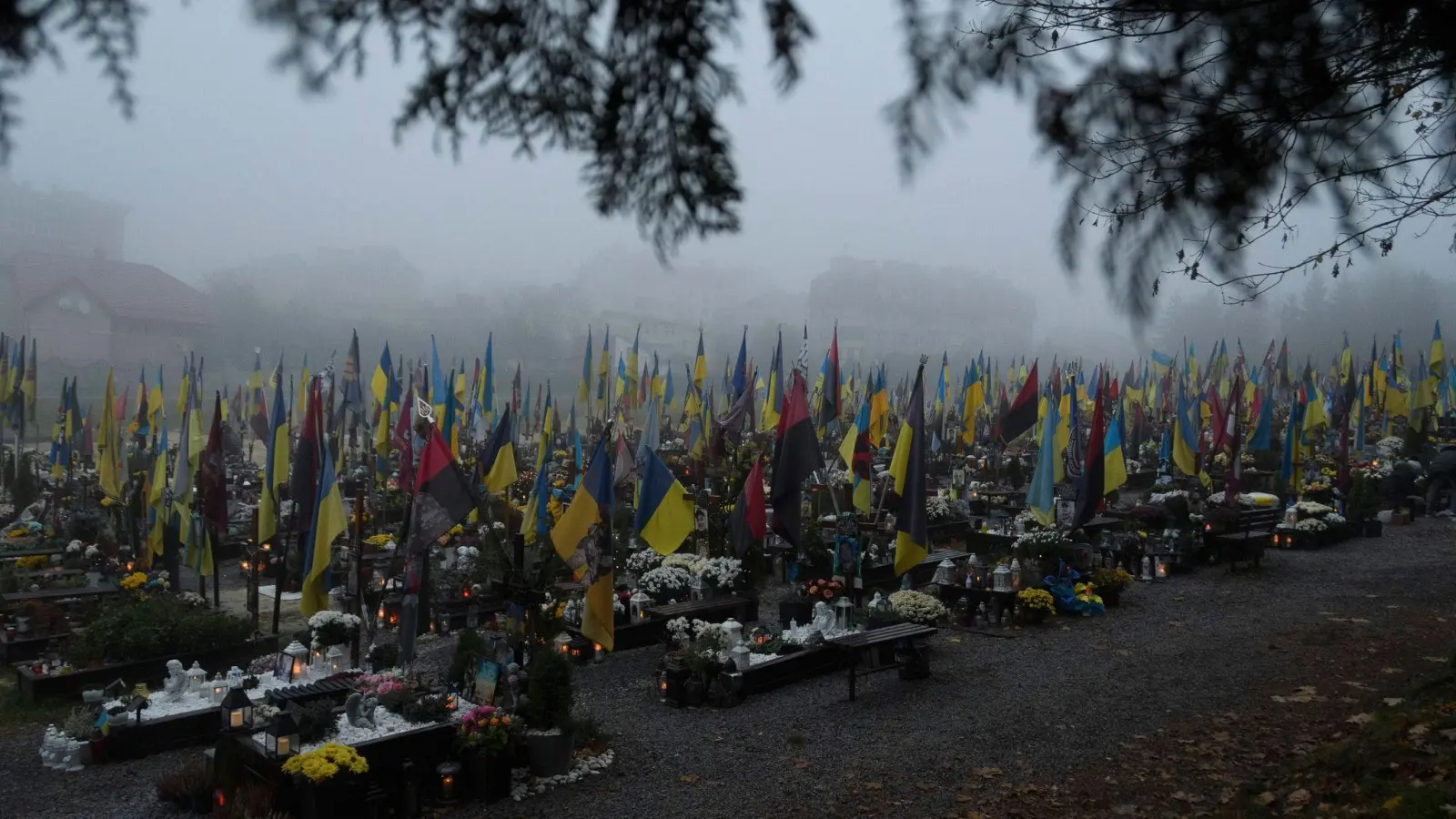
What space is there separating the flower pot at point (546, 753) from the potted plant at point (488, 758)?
285 mm

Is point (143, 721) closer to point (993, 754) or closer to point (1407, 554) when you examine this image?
point (993, 754)

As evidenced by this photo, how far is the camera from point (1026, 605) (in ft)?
48.5

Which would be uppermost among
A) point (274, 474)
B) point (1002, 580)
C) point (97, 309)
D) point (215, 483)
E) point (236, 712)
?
point (97, 309)

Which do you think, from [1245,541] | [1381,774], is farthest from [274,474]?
[1245,541]

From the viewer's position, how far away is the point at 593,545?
10266 millimetres

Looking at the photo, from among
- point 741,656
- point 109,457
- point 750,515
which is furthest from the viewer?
point 109,457

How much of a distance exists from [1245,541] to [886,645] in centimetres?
1039

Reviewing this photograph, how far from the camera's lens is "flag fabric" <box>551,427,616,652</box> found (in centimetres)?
1018

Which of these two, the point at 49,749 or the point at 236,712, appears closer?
the point at 236,712

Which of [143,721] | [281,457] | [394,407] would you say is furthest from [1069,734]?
[394,407]


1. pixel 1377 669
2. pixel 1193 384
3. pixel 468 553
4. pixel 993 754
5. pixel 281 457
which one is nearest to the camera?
pixel 993 754

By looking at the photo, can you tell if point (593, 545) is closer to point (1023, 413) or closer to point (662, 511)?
point (662, 511)

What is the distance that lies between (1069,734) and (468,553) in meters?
11.3

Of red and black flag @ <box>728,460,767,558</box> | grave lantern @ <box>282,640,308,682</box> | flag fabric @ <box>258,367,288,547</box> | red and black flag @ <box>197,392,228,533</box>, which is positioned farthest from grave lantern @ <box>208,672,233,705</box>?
red and black flag @ <box>728,460,767,558</box>
